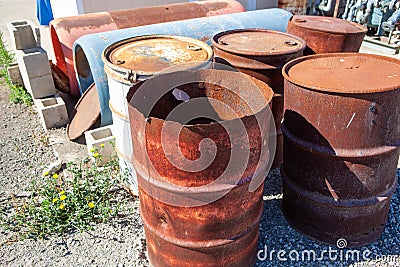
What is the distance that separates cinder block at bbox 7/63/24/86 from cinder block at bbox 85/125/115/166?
2739mm

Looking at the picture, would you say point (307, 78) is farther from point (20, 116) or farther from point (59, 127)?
point (20, 116)

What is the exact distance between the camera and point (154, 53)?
3277 millimetres

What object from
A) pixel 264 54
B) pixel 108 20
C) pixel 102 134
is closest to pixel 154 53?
pixel 264 54

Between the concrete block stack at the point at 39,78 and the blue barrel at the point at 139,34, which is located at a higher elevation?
the blue barrel at the point at 139,34

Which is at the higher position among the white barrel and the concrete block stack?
the white barrel

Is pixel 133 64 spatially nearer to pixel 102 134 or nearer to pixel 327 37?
pixel 102 134

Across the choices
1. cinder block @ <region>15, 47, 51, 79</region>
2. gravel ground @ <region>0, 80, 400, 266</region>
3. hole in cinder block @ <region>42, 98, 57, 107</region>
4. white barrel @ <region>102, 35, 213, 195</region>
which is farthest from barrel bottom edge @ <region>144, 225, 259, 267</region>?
cinder block @ <region>15, 47, 51, 79</region>

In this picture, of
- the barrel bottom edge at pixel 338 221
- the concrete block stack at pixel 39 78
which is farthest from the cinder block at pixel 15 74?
the barrel bottom edge at pixel 338 221

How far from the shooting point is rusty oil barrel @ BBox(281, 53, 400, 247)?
241cm

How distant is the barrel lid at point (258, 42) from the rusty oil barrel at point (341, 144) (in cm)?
31

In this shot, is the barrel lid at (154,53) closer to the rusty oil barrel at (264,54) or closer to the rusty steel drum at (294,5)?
the rusty oil barrel at (264,54)

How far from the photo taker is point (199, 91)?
276cm

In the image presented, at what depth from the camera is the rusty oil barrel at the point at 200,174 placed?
1997 millimetres

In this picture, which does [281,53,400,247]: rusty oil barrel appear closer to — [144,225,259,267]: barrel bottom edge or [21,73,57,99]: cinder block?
[144,225,259,267]: barrel bottom edge
